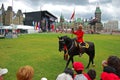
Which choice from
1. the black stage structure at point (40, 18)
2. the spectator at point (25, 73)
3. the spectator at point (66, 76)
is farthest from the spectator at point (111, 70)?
the black stage structure at point (40, 18)

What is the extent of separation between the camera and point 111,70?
7785 millimetres

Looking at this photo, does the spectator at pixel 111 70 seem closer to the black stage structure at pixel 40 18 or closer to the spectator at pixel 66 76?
the spectator at pixel 66 76

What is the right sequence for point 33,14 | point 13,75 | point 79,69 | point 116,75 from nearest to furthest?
point 116,75, point 79,69, point 13,75, point 33,14

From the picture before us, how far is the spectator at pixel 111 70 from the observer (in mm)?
7746

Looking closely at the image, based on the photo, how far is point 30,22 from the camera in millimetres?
185500

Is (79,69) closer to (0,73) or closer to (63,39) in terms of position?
(0,73)

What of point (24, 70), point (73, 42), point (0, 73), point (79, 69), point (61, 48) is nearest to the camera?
point (24, 70)

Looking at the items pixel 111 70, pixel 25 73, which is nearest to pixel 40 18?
pixel 111 70

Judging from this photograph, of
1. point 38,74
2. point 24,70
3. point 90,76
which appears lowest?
point 38,74

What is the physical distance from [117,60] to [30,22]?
587ft

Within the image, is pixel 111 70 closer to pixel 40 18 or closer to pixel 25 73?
pixel 25 73

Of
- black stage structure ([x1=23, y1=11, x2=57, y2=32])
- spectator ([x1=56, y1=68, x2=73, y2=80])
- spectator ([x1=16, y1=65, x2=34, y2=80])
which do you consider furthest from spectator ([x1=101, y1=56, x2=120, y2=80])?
black stage structure ([x1=23, y1=11, x2=57, y2=32])

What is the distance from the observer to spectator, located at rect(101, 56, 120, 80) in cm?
775

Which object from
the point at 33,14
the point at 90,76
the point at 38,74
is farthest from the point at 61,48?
the point at 33,14
